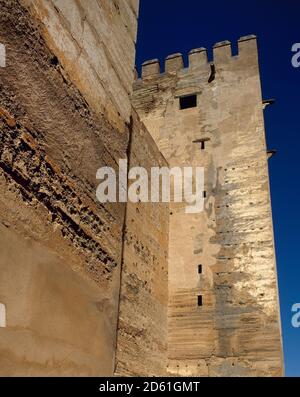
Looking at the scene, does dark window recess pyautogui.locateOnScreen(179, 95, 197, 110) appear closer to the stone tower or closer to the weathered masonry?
the stone tower

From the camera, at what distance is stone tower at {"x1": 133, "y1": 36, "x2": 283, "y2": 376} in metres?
8.05

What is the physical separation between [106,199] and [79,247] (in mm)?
570

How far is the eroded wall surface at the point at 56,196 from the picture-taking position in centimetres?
193

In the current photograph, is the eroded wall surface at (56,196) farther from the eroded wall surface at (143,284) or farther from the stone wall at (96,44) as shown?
the eroded wall surface at (143,284)

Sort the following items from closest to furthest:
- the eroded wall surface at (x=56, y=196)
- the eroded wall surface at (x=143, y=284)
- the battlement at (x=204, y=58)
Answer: the eroded wall surface at (x=56, y=196) < the eroded wall surface at (x=143, y=284) < the battlement at (x=204, y=58)

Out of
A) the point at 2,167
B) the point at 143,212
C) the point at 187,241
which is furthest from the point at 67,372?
the point at 187,241

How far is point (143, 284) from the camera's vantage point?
23.2 feet

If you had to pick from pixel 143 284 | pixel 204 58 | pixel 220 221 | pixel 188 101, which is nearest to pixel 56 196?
pixel 143 284

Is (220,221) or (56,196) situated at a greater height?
(220,221)

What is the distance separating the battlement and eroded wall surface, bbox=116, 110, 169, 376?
4.15 meters

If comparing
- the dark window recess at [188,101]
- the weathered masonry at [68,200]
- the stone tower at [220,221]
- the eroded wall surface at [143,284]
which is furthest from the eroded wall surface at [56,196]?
the dark window recess at [188,101]

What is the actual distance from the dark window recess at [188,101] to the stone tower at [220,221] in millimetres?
30

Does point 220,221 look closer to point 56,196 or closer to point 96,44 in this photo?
point 96,44

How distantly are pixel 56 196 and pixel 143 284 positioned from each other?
16.2 ft
